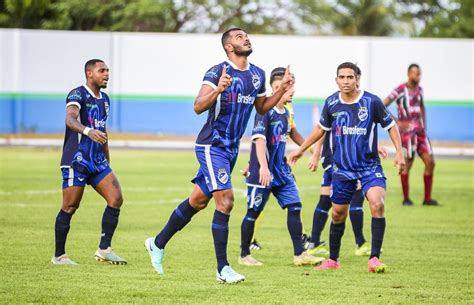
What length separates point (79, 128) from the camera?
1123 cm

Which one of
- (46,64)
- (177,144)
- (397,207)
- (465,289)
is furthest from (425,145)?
(46,64)

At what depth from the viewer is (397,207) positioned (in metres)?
19.3

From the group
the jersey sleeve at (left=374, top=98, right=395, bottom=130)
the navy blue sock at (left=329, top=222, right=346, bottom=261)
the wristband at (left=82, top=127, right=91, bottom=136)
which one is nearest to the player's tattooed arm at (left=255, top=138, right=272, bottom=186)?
the navy blue sock at (left=329, top=222, right=346, bottom=261)

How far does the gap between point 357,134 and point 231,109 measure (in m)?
1.79

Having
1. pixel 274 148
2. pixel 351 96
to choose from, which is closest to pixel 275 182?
pixel 274 148

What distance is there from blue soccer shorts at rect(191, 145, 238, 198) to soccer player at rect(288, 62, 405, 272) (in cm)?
160

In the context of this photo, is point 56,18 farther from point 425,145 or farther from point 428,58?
point 425,145

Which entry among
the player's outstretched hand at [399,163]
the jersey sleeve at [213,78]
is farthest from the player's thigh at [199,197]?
the player's outstretched hand at [399,163]

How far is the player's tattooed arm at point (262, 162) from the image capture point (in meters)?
10.7

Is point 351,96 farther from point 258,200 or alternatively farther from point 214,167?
point 214,167

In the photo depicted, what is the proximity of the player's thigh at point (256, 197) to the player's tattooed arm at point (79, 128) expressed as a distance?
1961 millimetres

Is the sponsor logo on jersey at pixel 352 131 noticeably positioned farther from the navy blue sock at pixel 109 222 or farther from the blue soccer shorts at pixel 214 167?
the navy blue sock at pixel 109 222

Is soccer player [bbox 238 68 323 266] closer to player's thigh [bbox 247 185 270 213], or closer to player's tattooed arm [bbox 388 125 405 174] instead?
player's thigh [bbox 247 185 270 213]

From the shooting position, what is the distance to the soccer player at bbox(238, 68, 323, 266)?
474 inches
